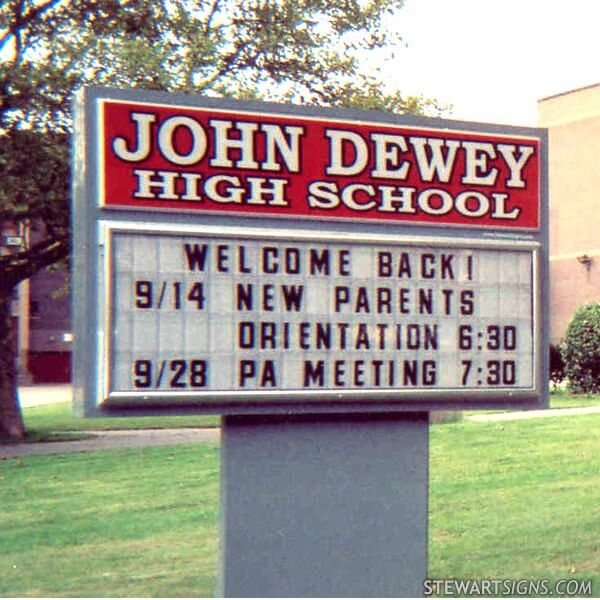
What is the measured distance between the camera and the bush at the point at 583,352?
29312mm

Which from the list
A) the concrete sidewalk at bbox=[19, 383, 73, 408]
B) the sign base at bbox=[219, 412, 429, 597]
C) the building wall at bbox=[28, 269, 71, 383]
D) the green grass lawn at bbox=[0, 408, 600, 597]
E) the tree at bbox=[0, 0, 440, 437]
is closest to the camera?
the sign base at bbox=[219, 412, 429, 597]

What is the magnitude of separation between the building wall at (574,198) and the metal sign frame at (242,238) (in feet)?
124

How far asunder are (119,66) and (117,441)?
7.04m

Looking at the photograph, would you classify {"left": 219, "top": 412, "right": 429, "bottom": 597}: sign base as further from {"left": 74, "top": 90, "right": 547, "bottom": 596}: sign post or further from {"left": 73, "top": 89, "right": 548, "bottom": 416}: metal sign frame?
{"left": 73, "top": 89, "right": 548, "bottom": 416}: metal sign frame

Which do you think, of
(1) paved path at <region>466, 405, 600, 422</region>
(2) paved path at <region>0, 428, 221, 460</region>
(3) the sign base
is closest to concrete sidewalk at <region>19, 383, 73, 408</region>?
(2) paved path at <region>0, 428, 221, 460</region>

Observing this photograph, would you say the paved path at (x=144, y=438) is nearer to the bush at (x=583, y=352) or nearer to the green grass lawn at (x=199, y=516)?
the green grass lawn at (x=199, y=516)

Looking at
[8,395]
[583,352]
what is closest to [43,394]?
[583,352]

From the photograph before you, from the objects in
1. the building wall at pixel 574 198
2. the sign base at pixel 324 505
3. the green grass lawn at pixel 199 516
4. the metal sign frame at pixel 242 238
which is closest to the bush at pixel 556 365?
the building wall at pixel 574 198

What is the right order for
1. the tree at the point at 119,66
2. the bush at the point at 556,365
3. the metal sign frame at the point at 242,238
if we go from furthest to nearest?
1. the bush at the point at 556,365
2. the tree at the point at 119,66
3. the metal sign frame at the point at 242,238

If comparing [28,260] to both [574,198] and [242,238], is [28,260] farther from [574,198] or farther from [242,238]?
[574,198]

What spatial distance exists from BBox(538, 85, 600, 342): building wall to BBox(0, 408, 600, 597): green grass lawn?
29.0 metres

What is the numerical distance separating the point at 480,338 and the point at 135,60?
439 inches

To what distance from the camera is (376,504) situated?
782 cm

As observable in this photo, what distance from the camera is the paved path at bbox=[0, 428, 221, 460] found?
19.7m
